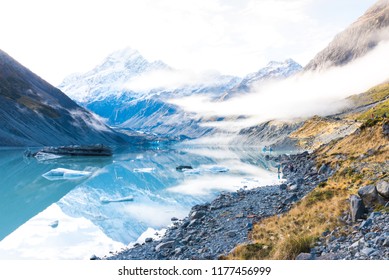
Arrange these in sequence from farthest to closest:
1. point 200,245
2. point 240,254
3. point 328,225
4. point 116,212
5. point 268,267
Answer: point 116,212
point 200,245
point 328,225
point 240,254
point 268,267

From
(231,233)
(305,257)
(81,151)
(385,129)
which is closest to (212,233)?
(231,233)

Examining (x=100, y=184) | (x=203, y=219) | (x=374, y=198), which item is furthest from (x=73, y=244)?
(x=100, y=184)

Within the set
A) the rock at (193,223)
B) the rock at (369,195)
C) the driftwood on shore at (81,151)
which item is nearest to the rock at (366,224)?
the rock at (369,195)

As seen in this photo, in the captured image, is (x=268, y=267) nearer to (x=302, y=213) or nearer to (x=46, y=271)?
(x=46, y=271)

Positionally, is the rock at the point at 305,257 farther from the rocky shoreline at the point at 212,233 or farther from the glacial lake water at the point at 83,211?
the glacial lake water at the point at 83,211

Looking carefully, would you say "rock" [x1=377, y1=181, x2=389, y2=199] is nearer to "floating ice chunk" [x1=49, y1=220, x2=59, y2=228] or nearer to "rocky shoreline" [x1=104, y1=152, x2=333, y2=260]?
"rocky shoreline" [x1=104, y1=152, x2=333, y2=260]

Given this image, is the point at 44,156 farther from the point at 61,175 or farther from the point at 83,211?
the point at 83,211
